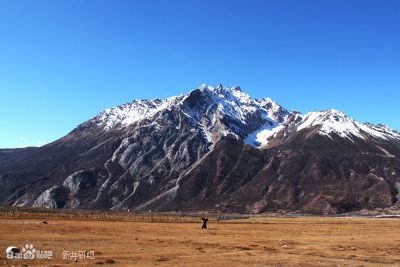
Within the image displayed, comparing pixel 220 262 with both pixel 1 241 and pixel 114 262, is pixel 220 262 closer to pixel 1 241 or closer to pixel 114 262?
pixel 114 262

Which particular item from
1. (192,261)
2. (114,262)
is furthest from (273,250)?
(114,262)

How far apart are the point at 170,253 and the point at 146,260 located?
6.80m

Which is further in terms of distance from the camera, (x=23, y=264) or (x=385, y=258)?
(x=385, y=258)

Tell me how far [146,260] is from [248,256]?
1063 centimetres

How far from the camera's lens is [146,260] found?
38.7 m

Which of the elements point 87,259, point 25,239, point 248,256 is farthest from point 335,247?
point 25,239

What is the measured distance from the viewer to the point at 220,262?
3916cm

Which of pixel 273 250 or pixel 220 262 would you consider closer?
pixel 220 262

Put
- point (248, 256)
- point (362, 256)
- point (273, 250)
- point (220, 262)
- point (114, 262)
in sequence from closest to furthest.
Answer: point (114, 262) → point (220, 262) → point (248, 256) → point (362, 256) → point (273, 250)

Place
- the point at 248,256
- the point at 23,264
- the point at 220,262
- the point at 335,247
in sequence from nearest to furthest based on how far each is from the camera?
the point at 23,264 < the point at 220,262 < the point at 248,256 < the point at 335,247

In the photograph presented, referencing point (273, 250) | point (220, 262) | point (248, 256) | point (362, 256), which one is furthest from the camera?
point (273, 250)

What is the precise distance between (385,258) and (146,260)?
24003mm

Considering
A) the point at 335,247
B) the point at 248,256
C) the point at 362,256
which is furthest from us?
the point at 335,247

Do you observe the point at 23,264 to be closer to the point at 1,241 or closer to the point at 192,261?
the point at 192,261
